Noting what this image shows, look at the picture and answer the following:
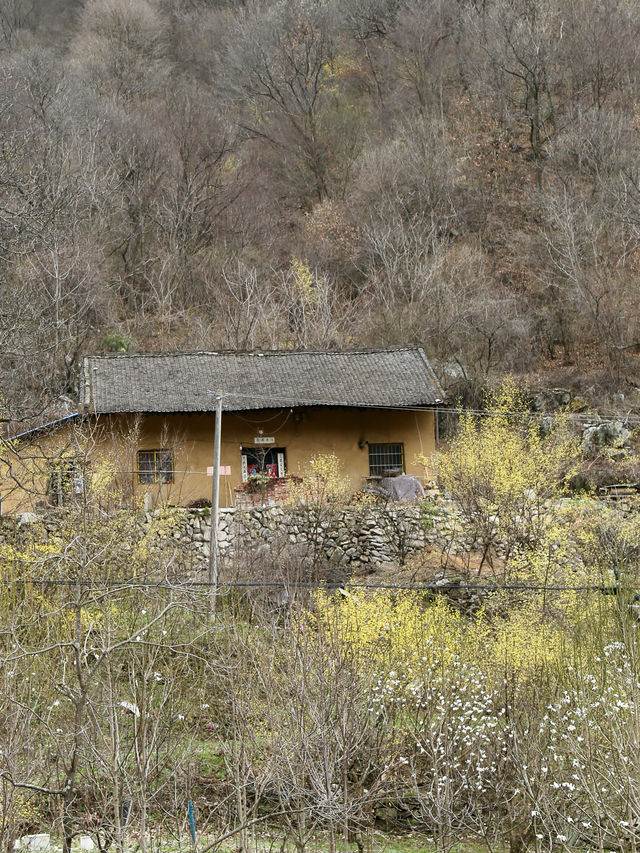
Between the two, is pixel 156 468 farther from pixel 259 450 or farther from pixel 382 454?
pixel 382 454

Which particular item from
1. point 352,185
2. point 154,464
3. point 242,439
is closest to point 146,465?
point 154,464

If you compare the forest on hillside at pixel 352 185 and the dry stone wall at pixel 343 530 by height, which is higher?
the forest on hillside at pixel 352 185

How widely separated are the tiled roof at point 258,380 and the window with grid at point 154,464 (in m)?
1.49

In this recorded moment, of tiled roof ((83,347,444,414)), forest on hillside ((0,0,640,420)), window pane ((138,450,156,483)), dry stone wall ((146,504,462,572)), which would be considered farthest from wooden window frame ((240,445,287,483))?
forest on hillside ((0,0,640,420))

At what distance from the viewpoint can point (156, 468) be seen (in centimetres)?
2598

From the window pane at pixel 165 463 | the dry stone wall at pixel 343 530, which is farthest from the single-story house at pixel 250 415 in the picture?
the dry stone wall at pixel 343 530

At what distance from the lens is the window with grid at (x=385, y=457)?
27406 mm

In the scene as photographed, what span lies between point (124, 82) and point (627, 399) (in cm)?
3606

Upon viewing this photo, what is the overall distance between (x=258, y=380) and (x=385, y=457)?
4.44 meters

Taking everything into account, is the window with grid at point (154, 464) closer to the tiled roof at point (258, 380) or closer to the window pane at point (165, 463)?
the window pane at point (165, 463)

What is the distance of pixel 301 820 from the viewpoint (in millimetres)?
9883

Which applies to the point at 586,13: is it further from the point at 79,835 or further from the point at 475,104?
the point at 79,835

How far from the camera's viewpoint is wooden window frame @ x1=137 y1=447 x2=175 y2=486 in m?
25.8

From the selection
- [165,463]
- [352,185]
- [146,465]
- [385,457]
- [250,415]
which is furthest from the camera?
[352,185]
